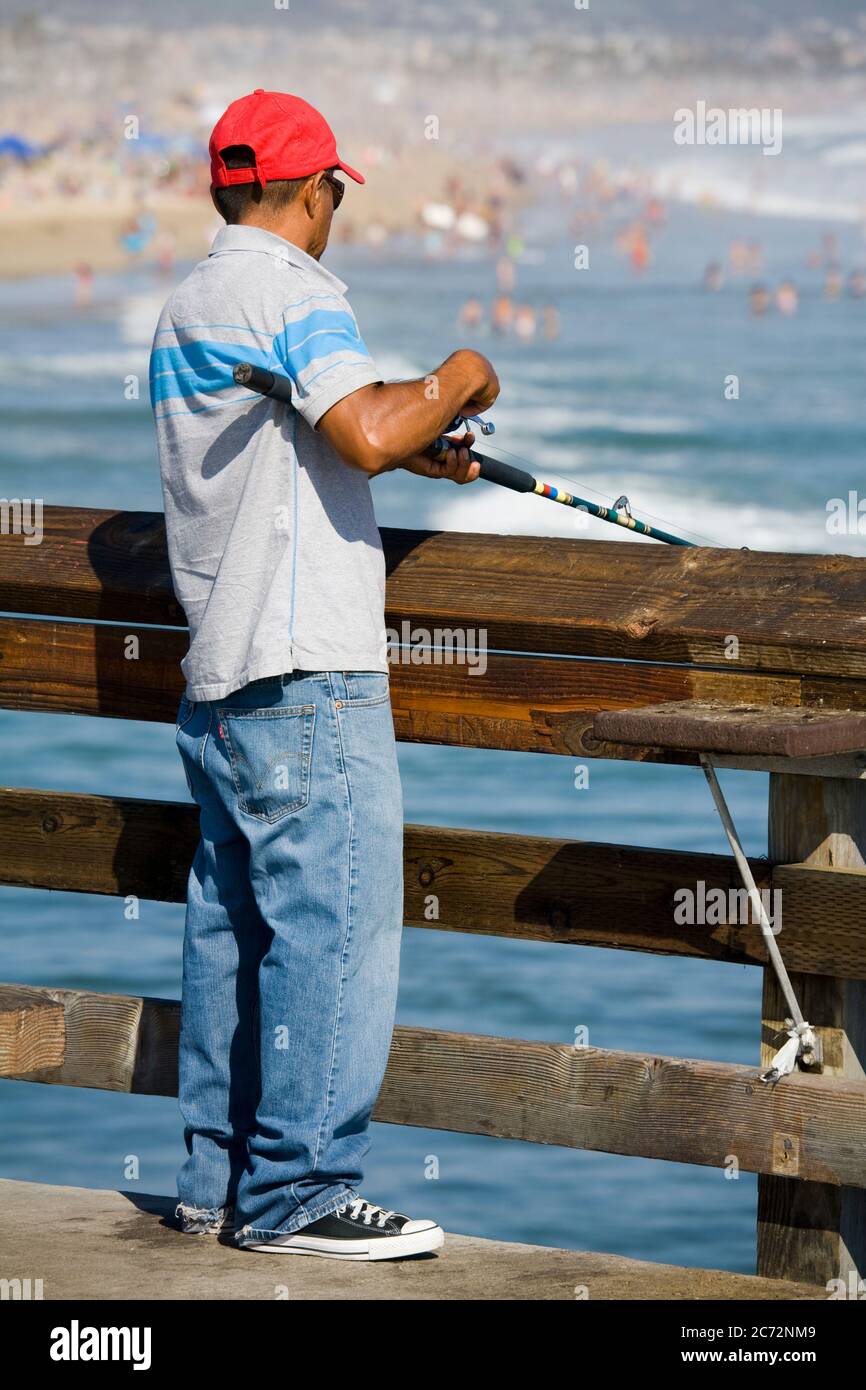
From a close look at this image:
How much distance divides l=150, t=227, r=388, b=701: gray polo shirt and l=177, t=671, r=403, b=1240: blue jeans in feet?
0.22

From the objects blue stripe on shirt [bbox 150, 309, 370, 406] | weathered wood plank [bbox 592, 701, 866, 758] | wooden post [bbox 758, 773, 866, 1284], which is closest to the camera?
weathered wood plank [bbox 592, 701, 866, 758]

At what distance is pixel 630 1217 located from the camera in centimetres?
532

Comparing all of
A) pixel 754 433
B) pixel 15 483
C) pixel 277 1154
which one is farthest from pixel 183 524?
pixel 754 433

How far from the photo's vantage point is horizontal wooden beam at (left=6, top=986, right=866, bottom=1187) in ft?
9.64

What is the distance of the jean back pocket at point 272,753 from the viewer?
9.48 ft

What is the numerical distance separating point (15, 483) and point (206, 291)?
22.3m

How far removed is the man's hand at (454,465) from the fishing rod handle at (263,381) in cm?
28

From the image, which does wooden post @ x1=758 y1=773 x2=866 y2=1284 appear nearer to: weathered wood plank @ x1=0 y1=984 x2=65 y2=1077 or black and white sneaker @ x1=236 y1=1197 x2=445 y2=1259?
black and white sneaker @ x1=236 y1=1197 x2=445 y2=1259

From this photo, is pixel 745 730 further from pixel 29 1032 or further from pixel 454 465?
pixel 29 1032

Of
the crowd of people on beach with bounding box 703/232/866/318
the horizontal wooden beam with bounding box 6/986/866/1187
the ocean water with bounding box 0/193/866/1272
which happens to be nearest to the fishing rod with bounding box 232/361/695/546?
the ocean water with bounding box 0/193/866/1272

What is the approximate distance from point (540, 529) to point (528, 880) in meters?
17.1

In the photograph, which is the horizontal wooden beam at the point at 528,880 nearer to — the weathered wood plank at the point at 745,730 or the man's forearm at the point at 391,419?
the weathered wood plank at the point at 745,730

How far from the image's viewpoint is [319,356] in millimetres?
2771

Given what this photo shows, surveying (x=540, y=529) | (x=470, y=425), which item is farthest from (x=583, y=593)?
(x=540, y=529)
